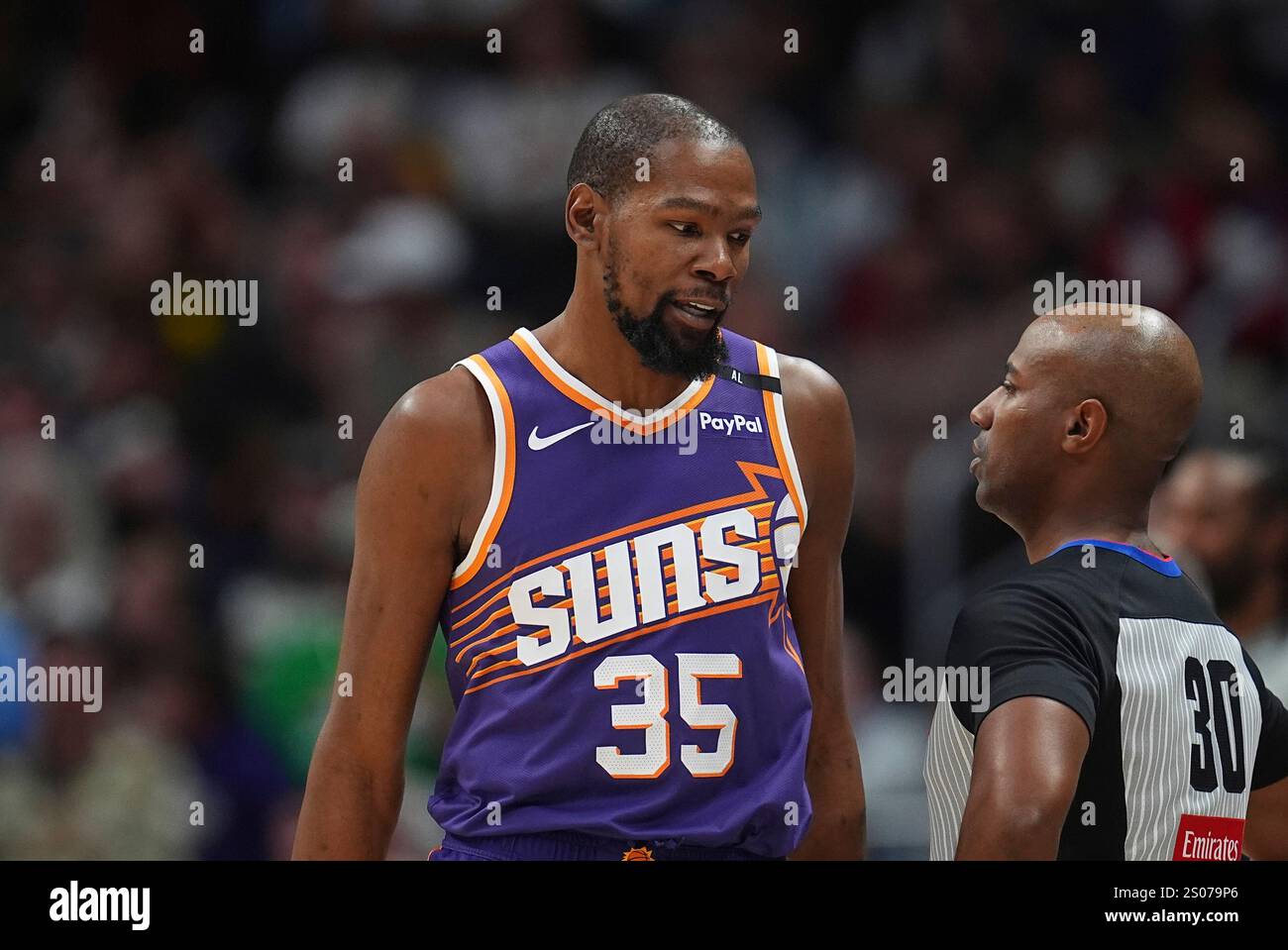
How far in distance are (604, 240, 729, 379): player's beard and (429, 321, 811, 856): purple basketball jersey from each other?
84 millimetres

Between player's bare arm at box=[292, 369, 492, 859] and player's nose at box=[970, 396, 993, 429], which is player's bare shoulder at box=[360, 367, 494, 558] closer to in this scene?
player's bare arm at box=[292, 369, 492, 859]

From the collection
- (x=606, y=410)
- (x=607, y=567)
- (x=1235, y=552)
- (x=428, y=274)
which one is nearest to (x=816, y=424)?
(x=606, y=410)

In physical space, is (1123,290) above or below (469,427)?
above

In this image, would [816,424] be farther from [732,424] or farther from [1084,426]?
[1084,426]

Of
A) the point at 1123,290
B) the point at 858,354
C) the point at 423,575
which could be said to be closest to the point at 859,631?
the point at 858,354

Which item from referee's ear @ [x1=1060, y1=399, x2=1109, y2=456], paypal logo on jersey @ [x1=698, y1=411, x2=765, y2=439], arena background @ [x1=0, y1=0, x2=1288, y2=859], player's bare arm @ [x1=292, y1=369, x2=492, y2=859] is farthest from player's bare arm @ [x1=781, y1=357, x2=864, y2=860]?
arena background @ [x1=0, y1=0, x2=1288, y2=859]

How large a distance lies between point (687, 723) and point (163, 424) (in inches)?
150

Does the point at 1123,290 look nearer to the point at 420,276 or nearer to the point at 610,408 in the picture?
the point at 420,276

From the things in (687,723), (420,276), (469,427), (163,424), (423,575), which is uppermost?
(420,276)

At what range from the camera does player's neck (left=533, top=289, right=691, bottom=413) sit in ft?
9.91

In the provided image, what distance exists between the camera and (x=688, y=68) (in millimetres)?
6508

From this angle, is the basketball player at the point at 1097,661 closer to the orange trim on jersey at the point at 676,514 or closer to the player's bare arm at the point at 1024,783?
the player's bare arm at the point at 1024,783

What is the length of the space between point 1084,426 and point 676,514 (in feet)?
2.48
